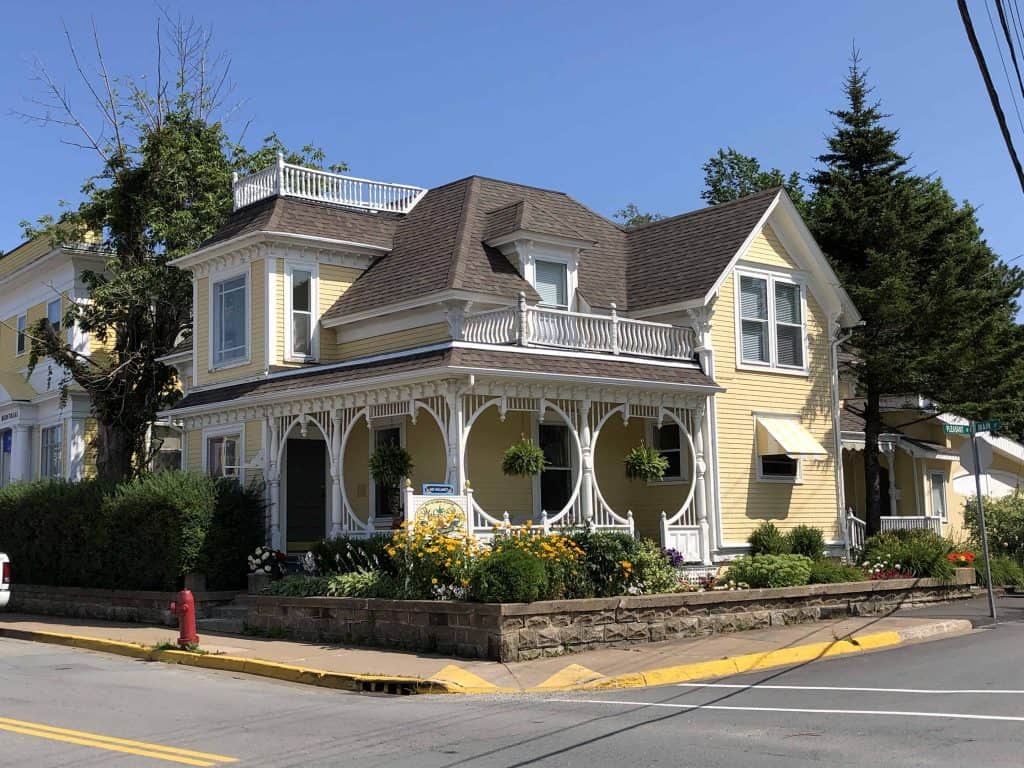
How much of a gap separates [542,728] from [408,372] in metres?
9.18

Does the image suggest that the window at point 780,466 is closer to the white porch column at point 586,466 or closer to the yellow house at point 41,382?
the white porch column at point 586,466

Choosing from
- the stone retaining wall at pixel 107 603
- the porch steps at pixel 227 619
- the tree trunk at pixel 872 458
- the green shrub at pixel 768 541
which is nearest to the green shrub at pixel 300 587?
the porch steps at pixel 227 619

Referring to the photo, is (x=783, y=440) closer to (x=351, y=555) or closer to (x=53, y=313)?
(x=351, y=555)

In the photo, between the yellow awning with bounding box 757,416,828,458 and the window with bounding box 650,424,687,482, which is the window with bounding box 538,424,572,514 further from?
the yellow awning with bounding box 757,416,828,458

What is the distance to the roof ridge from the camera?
2189cm

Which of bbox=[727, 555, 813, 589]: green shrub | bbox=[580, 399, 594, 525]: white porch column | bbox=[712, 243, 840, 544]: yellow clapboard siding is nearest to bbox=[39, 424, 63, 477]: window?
bbox=[580, 399, 594, 525]: white porch column

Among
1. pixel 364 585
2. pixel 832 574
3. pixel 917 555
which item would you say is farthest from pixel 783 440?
pixel 364 585

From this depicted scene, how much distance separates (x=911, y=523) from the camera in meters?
27.2

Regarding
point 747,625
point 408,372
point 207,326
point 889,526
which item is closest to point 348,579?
point 408,372

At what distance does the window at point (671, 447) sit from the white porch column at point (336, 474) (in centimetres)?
633

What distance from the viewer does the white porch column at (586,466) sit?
19781mm

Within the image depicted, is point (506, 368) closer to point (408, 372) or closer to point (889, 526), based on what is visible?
point (408, 372)

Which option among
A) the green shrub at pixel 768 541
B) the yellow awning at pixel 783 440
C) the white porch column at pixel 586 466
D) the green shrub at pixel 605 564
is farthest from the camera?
the yellow awning at pixel 783 440

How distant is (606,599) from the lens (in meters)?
16.3
